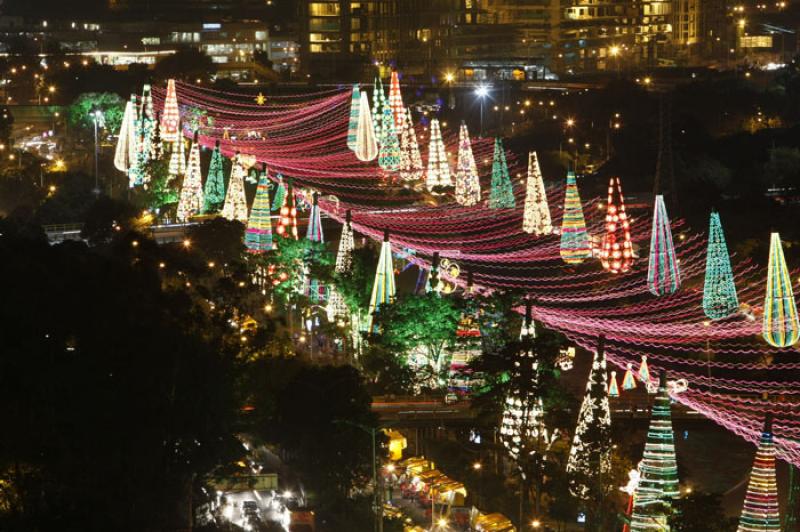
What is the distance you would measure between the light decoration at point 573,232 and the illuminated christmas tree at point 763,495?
32682 mm

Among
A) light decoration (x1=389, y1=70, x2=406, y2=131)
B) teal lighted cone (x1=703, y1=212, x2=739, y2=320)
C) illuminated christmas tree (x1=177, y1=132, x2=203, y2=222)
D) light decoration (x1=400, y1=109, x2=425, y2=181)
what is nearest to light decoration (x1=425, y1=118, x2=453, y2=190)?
light decoration (x1=400, y1=109, x2=425, y2=181)

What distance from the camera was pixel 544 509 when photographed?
146 feet

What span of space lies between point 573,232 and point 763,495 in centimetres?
3520

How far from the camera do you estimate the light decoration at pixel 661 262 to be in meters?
63.5

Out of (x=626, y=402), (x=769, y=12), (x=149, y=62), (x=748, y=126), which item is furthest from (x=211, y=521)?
(x=769, y=12)

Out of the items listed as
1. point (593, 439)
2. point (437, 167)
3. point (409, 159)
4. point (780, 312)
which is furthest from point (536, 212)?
point (593, 439)

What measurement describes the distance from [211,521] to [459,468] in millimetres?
7677

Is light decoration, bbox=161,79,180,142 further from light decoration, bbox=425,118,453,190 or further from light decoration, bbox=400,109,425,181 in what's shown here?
light decoration, bbox=400,109,425,181

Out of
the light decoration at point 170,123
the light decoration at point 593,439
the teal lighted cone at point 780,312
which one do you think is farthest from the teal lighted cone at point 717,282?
the light decoration at point 170,123

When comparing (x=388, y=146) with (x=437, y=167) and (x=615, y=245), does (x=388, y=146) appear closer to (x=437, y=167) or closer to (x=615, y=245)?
(x=437, y=167)

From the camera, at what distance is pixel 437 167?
282ft

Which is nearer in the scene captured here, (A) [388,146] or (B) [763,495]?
(B) [763,495]

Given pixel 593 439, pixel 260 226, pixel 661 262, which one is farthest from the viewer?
pixel 260 226

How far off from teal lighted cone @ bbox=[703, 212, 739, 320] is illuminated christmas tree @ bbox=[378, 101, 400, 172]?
30.1 meters
